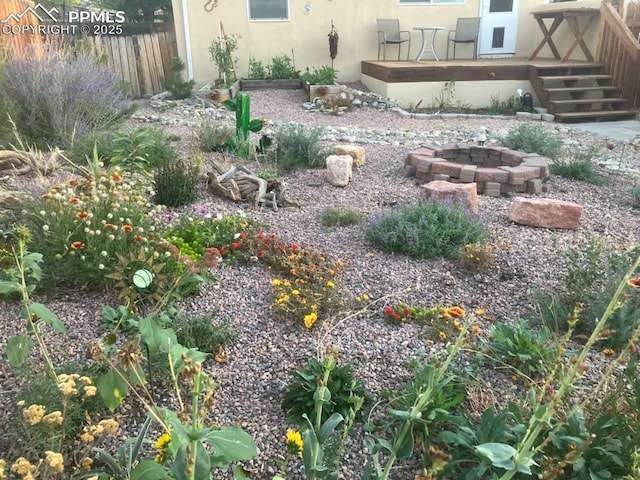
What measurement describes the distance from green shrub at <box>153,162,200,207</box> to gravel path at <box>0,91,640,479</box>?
0.17 meters

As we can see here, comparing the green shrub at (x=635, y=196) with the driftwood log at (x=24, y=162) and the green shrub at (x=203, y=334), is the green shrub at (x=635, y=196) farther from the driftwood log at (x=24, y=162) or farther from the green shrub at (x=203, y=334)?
the driftwood log at (x=24, y=162)

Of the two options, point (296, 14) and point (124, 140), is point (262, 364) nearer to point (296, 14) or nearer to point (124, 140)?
point (124, 140)

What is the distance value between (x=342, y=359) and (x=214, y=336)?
0.65m

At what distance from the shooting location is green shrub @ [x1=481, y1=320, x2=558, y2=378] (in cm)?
244

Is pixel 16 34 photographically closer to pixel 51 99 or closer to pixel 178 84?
pixel 178 84

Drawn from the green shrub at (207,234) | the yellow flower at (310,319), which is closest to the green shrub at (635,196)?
the green shrub at (207,234)

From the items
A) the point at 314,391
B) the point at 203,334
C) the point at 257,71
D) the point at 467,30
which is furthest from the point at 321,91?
the point at 314,391

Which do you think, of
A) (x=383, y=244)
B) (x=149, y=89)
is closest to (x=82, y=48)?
(x=149, y=89)

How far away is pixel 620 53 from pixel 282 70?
668cm

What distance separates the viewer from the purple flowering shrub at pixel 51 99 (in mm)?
6074

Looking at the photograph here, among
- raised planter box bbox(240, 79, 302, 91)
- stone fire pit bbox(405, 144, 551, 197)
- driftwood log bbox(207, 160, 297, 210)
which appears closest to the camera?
driftwood log bbox(207, 160, 297, 210)

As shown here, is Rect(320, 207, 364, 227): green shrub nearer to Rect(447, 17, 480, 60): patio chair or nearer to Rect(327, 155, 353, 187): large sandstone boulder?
Rect(327, 155, 353, 187): large sandstone boulder

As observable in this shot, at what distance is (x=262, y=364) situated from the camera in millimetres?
2613

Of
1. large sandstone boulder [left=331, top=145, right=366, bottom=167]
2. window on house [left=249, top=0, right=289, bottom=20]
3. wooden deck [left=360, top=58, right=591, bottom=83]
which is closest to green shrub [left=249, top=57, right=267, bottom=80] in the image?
window on house [left=249, top=0, right=289, bottom=20]
